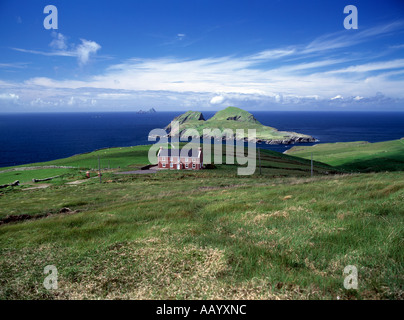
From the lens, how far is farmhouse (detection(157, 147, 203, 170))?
78812 millimetres

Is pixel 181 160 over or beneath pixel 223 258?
beneath

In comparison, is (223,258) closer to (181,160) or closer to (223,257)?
(223,257)

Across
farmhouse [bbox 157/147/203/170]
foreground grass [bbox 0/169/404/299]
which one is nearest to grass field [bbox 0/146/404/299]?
foreground grass [bbox 0/169/404/299]

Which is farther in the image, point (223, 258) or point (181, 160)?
point (181, 160)

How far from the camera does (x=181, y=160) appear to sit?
79.0 metres

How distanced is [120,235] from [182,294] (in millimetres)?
5229

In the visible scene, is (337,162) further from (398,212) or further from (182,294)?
(182,294)

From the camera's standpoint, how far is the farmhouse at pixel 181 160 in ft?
259

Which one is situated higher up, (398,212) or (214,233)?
(398,212)

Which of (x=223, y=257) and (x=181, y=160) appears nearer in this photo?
(x=223, y=257)

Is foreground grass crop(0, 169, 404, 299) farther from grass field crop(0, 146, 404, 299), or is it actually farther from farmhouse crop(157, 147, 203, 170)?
farmhouse crop(157, 147, 203, 170)

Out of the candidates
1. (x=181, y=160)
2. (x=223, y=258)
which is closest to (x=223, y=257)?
(x=223, y=258)
